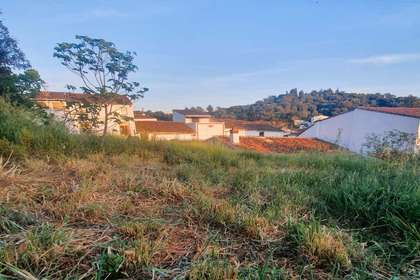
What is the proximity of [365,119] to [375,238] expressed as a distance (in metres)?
19.4

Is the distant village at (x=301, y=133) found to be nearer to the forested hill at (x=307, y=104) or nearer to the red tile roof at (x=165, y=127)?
the red tile roof at (x=165, y=127)

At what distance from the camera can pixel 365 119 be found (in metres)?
18.1

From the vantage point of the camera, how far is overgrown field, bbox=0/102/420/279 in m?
1.28

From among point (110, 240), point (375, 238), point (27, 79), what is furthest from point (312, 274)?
point (27, 79)

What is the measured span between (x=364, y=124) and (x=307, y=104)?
2296 centimetres

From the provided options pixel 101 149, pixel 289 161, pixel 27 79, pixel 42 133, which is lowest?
pixel 289 161

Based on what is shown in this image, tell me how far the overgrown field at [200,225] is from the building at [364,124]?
12.7 m

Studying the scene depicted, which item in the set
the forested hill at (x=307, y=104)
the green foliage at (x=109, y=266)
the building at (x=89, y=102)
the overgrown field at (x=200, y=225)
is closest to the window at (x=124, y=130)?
the building at (x=89, y=102)

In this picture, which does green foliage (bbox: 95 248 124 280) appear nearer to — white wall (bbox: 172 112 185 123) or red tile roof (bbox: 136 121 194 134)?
red tile roof (bbox: 136 121 194 134)

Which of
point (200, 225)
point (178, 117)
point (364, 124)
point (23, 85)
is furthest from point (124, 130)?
point (178, 117)

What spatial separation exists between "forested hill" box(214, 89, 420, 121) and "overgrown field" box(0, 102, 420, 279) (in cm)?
2770

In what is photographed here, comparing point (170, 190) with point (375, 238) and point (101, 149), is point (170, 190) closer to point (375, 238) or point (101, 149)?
point (375, 238)

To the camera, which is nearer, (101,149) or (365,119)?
(101,149)

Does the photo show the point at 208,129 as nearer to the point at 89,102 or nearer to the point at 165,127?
the point at 165,127
